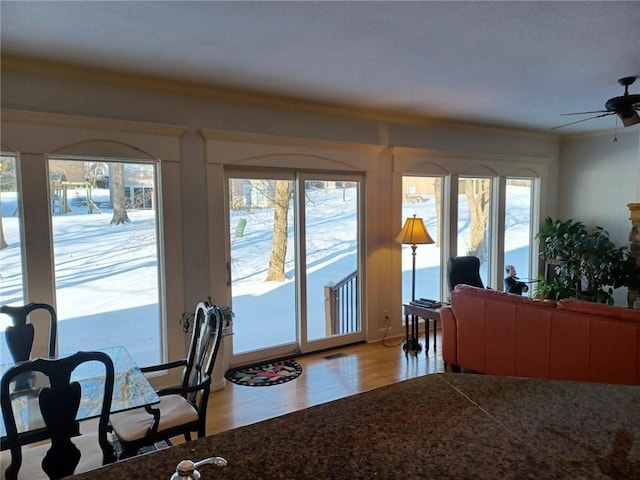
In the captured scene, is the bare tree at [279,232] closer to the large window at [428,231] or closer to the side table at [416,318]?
the side table at [416,318]

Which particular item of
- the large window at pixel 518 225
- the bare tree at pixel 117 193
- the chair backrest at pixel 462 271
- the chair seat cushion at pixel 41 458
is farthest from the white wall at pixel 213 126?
the chair seat cushion at pixel 41 458

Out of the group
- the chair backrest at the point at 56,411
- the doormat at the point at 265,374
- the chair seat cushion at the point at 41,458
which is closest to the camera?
the chair backrest at the point at 56,411

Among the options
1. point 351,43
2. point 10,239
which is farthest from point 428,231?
point 10,239

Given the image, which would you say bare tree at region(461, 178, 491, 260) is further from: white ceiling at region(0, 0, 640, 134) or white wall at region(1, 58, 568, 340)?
white ceiling at region(0, 0, 640, 134)

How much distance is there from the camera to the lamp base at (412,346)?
4797 millimetres

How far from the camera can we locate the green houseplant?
17.9ft

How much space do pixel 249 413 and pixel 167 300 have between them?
47.4 inches

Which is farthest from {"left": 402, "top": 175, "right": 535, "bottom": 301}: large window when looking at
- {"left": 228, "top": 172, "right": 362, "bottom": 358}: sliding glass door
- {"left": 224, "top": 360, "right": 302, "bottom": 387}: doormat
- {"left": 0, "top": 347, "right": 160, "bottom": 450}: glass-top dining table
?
{"left": 0, "top": 347, "right": 160, "bottom": 450}: glass-top dining table

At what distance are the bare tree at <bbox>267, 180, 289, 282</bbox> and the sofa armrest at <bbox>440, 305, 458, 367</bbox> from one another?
1.71m

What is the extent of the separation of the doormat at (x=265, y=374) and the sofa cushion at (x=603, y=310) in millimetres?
2415

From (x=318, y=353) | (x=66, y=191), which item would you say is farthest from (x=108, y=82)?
(x=318, y=353)

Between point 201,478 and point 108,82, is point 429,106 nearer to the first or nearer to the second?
point 108,82

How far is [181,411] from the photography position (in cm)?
255

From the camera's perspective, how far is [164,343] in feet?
12.6
